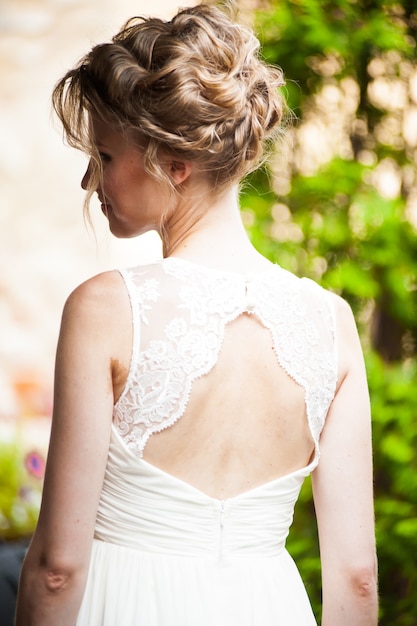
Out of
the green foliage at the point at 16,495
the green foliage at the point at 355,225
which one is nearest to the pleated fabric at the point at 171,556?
the green foliage at the point at 355,225

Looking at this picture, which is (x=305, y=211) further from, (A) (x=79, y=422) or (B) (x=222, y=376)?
(A) (x=79, y=422)

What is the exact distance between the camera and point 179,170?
1454mm

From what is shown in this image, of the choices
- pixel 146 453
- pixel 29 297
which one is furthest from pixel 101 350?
pixel 29 297

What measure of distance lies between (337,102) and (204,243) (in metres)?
2.35

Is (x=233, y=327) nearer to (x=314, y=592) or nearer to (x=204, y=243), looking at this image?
(x=204, y=243)

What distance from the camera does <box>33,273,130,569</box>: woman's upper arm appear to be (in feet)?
4.27

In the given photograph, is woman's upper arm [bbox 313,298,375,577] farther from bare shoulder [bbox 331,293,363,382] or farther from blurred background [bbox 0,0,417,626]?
blurred background [bbox 0,0,417,626]

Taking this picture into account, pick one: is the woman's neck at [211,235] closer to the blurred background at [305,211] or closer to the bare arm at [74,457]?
the bare arm at [74,457]

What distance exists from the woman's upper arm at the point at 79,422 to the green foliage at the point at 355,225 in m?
1.87

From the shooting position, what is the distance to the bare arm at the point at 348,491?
1.57m

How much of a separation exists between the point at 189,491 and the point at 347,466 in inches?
13.6

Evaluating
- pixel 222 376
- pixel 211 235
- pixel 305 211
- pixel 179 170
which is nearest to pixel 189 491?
pixel 222 376

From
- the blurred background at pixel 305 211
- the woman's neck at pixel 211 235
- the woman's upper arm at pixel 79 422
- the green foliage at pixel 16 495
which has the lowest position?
the green foliage at pixel 16 495

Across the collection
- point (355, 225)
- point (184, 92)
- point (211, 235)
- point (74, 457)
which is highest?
point (184, 92)
